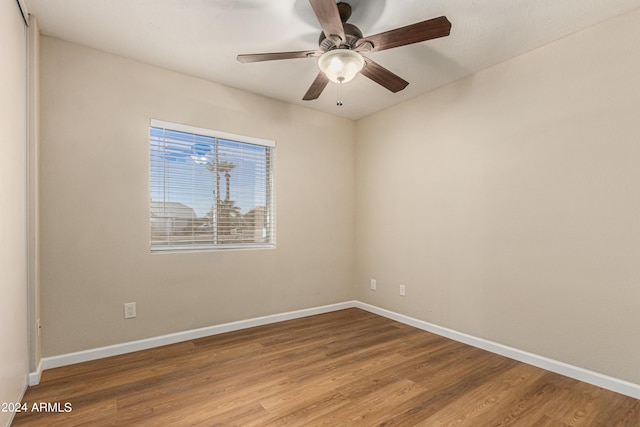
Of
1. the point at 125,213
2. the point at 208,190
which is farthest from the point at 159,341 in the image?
the point at 208,190

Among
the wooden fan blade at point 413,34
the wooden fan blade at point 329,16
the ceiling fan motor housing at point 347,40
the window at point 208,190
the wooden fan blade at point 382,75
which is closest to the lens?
the wooden fan blade at point 329,16

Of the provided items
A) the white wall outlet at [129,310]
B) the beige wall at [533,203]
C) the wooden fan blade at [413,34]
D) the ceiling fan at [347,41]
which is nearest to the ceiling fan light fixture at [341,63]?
the ceiling fan at [347,41]

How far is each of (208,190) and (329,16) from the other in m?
2.07

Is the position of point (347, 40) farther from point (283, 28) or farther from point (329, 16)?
point (283, 28)

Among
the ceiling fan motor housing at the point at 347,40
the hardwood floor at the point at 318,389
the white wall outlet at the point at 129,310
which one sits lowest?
the hardwood floor at the point at 318,389

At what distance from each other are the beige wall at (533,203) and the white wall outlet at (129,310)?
266cm

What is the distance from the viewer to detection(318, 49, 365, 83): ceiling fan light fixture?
2086 mm

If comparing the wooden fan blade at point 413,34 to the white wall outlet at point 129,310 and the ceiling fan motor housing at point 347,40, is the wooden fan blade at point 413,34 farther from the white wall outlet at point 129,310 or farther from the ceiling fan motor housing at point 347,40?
the white wall outlet at point 129,310

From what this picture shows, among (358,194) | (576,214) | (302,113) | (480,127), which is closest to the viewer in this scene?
(576,214)

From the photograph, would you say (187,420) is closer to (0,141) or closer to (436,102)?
(0,141)

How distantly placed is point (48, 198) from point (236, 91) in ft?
6.23

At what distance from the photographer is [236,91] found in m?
3.36

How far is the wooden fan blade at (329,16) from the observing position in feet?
5.39

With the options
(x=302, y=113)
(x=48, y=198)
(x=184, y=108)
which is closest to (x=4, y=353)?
(x=48, y=198)
